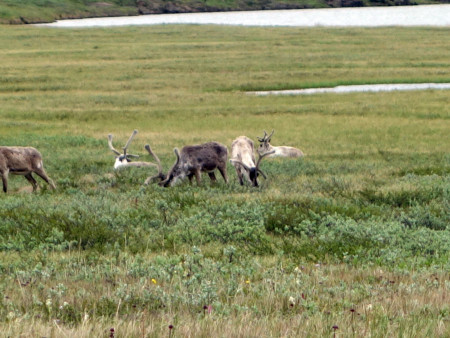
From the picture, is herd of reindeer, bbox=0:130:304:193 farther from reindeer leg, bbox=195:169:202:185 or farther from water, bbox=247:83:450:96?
water, bbox=247:83:450:96

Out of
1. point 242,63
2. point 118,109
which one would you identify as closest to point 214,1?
point 242,63

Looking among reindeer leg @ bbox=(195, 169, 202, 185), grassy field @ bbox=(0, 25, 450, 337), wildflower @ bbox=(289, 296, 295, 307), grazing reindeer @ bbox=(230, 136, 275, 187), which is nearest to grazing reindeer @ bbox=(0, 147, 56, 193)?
grassy field @ bbox=(0, 25, 450, 337)

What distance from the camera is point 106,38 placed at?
224ft

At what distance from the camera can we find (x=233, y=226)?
9516 mm

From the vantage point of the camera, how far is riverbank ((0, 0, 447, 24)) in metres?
102

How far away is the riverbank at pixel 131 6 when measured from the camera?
10212cm

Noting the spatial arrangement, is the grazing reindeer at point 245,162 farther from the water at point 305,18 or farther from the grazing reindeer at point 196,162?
Result: the water at point 305,18

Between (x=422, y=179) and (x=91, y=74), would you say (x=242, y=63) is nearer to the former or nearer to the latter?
(x=91, y=74)

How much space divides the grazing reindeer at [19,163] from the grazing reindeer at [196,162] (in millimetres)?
2514

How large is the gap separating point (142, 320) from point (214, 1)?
440 ft

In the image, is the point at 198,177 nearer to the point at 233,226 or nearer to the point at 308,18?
the point at 233,226

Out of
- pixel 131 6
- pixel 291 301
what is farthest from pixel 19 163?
pixel 131 6

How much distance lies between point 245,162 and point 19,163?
4713 millimetres

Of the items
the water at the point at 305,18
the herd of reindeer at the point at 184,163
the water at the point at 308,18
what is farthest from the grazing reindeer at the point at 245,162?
the water at the point at 305,18
